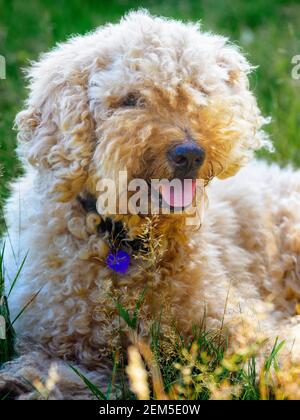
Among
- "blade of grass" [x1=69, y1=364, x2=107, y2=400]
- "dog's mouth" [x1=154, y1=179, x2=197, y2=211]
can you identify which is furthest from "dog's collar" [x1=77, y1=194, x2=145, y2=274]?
"blade of grass" [x1=69, y1=364, x2=107, y2=400]

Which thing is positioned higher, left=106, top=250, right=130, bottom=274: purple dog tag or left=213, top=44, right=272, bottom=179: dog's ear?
left=213, top=44, right=272, bottom=179: dog's ear

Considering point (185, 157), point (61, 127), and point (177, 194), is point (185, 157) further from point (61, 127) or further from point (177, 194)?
point (61, 127)

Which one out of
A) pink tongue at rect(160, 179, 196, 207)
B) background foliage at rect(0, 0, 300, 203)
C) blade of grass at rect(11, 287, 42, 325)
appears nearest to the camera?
pink tongue at rect(160, 179, 196, 207)

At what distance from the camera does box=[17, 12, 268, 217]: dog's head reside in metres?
3.26

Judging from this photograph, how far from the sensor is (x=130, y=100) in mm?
3350

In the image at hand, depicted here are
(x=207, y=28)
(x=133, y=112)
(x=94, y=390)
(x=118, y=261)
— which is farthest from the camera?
(x=207, y=28)

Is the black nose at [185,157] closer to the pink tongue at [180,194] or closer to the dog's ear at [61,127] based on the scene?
the pink tongue at [180,194]

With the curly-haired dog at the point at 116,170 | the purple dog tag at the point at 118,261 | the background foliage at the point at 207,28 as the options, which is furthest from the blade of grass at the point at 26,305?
the background foliage at the point at 207,28

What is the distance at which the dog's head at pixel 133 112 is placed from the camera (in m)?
3.26

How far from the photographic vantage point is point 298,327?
3938mm

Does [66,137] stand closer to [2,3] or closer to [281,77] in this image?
[281,77]

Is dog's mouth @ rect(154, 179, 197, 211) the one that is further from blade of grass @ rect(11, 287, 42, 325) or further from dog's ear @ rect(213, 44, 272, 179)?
blade of grass @ rect(11, 287, 42, 325)

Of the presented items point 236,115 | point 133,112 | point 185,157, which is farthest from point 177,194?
point 236,115

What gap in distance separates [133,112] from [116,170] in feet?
0.80
